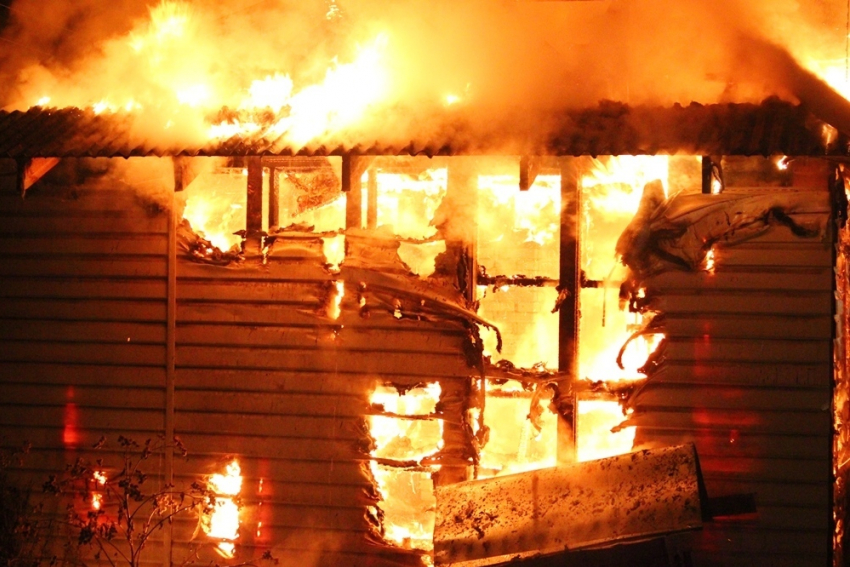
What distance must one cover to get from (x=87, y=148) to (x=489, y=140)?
4.20m

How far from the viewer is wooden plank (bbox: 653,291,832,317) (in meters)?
7.36

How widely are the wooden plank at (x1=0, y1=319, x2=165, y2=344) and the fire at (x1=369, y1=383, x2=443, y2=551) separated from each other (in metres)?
2.66

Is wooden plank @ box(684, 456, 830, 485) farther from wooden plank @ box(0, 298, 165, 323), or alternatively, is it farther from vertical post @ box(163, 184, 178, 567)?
wooden plank @ box(0, 298, 165, 323)

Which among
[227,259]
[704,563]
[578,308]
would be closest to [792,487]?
[704,563]

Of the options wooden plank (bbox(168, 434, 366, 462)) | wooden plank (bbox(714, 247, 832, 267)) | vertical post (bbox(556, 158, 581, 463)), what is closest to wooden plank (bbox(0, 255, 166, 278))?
wooden plank (bbox(168, 434, 366, 462))

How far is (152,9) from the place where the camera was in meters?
10.4

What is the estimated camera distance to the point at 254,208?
8.42 m

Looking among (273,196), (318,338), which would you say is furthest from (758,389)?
(273,196)

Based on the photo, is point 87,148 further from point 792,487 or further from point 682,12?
point 792,487

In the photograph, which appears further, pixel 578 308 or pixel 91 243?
pixel 91 243

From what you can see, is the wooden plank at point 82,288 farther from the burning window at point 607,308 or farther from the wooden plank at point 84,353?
the burning window at point 607,308

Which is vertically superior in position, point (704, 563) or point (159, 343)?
point (159, 343)

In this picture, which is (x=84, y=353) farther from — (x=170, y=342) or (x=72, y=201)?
(x=72, y=201)

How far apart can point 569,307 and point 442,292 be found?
1323mm
